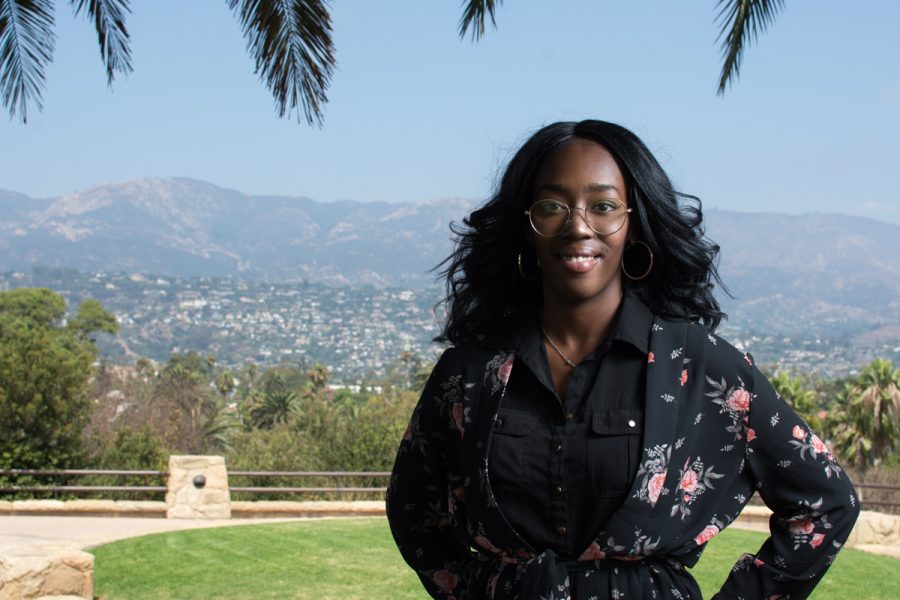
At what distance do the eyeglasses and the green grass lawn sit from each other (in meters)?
6.82

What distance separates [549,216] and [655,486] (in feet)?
2.03

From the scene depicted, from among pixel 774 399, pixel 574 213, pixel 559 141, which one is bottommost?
pixel 774 399

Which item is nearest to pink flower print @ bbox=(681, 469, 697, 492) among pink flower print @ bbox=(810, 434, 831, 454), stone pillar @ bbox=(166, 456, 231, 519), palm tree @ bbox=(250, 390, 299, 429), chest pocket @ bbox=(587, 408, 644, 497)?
chest pocket @ bbox=(587, 408, 644, 497)

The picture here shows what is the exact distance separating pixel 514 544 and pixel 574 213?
0.70 meters

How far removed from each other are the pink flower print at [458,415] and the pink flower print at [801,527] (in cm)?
72

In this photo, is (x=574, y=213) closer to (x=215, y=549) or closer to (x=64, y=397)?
(x=215, y=549)

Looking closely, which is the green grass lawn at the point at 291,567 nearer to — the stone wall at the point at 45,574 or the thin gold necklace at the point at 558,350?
the stone wall at the point at 45,574

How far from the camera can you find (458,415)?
2.41 m

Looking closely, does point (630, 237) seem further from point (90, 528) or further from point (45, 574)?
point (90, 528)

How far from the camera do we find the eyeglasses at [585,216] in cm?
236

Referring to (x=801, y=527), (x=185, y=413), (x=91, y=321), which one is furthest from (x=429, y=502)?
(x=91, y=321)

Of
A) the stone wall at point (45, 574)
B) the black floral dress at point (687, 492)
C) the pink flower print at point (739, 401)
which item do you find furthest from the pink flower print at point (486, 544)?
the stone wall at point (45, 574)

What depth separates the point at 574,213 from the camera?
2369 millimetres

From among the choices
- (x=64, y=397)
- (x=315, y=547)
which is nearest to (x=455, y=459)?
(x=315, y=547)
